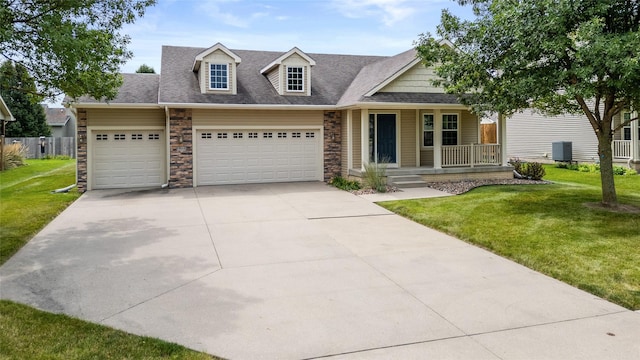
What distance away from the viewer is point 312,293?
5766 mm

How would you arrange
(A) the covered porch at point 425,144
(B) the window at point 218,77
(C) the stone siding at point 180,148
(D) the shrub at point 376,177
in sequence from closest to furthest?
(D) the shrub at point 376,177, (C) the stone siding at point 180,148, (A) the covered porch at point 425,144, (B) the window at point 218,77

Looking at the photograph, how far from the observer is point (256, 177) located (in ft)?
57.4

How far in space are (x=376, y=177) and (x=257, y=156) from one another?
16.3 feet

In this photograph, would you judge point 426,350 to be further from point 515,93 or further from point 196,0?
point 196,0

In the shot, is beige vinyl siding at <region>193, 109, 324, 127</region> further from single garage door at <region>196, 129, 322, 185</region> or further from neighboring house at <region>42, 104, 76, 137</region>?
neighboring house at <region>42, 104, 76, 137</region>

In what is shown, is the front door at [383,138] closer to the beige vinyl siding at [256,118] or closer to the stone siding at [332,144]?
the stone siding at [332,144]

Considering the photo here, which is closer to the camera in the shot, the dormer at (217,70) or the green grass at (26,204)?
the green grass at (26,204)

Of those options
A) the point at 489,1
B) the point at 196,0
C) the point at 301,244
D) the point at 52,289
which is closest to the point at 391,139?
the point at 489,1

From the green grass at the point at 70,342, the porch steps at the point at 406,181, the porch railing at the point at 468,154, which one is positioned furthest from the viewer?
the porch railing at the point at 468,154

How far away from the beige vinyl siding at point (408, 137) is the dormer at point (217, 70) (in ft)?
20.8

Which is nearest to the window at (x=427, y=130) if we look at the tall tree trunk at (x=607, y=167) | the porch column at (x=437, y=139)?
the porch column at (x=437, y=139)

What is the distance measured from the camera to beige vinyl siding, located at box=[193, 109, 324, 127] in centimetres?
1664

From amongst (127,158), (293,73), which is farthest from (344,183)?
(127,158)

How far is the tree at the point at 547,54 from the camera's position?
8.59m
